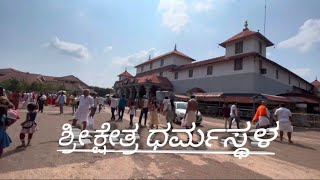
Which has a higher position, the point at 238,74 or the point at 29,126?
the point at 238,74

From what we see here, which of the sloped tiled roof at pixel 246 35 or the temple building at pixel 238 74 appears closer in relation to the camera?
the temple building at pixel 238 74

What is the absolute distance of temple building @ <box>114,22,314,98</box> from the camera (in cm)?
3184

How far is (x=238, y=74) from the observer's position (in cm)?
3319

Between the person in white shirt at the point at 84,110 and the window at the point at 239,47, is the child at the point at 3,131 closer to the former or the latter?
the person in white shirt at the point at 84,110

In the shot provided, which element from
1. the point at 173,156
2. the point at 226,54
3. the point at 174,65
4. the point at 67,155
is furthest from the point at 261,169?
the point at 174,65

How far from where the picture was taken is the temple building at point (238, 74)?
31844 mm

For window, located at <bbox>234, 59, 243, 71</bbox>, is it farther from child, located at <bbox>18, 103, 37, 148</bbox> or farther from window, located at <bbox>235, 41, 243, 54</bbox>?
child, located at <bbox>18, 103, 37, 148</bbox>

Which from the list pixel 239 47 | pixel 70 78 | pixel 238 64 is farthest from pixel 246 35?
pixel 70 78

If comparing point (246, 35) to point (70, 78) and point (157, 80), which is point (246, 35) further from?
point (70, 78)

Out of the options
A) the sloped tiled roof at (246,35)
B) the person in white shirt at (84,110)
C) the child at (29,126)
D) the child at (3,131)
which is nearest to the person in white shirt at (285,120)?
the person in white shirt at (84,110)

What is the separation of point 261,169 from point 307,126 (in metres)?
18.7

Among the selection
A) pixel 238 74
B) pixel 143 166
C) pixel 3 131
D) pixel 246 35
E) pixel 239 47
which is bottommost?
pixel 143 166

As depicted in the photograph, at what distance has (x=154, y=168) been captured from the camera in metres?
6.23

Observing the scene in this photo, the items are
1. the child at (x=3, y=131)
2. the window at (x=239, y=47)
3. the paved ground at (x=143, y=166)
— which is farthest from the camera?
the window at (x=239, y=47)
